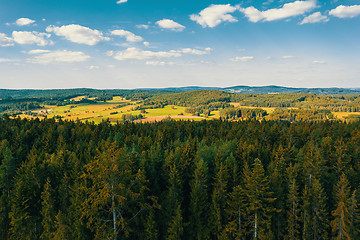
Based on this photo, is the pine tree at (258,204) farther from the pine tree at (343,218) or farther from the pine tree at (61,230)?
the pine tree at (61,230)

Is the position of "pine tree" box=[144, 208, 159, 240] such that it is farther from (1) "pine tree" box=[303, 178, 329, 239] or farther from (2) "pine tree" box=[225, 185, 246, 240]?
(1) "pine tree" box=[303, 178, 329, 239]

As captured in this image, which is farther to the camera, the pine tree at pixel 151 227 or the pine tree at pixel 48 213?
the pine tree at pixel 48 213

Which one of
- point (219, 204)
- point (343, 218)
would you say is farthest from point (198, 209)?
point (343, 218)

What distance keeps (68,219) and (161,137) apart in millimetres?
37740

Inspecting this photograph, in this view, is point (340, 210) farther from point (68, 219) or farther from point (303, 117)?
point (303, 117)

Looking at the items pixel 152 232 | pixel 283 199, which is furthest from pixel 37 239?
pixel 283 199

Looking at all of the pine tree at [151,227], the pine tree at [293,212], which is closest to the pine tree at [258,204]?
the pine tree at [293,212]

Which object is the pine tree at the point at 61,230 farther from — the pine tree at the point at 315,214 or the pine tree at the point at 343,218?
the pine tree at the point at 343,218

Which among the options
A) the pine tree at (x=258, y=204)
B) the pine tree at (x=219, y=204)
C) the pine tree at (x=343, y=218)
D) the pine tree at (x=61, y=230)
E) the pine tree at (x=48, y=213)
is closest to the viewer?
the pine tree at (x=61, y=230)

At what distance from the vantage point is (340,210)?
30.5m

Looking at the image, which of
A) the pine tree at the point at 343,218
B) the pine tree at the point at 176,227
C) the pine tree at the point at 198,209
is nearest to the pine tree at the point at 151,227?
the pine tree at the point at 176,227

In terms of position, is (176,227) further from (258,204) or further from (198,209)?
(258,204)

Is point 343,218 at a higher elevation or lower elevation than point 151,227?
higher

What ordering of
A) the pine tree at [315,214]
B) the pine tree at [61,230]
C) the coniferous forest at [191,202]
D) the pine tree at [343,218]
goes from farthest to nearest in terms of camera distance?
1. the pine tree at [315,214]
2. the coniferous forest at [191,202]
3. the pine tree at [343,218]
4. the pine tree at [61,230]
